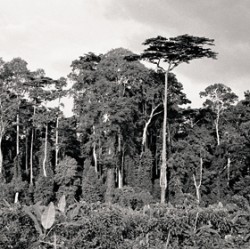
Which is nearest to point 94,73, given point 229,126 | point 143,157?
point 143,157

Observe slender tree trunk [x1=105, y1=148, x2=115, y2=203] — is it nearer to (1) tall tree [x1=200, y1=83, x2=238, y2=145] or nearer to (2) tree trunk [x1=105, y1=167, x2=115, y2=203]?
(2) tree trunk [x1=105, y1=167, x2=115, y2=203]

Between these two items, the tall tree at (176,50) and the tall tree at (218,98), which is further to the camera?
the tall tree at (218,98)

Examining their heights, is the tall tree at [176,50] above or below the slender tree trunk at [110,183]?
above

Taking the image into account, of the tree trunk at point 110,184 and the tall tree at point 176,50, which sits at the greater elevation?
the tall tree at point 176,50

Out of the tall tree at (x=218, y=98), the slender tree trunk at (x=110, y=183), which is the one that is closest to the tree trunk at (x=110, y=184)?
the slender tree trunk at (x=110, y=183)

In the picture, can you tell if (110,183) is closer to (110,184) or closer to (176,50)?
(110,184)

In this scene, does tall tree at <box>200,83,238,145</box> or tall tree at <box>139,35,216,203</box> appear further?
tall tree at <box>200,83,238,145</box>

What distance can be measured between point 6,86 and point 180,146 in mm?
12425

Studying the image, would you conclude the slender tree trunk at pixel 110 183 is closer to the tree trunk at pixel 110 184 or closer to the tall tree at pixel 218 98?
the tree trunk at pixel 110 184

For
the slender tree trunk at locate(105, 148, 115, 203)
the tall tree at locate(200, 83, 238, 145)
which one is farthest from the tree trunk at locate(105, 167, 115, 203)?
the tall tree at locate(200, 83, 238, 145)

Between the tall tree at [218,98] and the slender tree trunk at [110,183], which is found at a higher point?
the tall tree at [218,98]

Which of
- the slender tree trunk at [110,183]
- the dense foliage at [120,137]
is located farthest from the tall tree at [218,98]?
the slender tree trunk at [110,183]

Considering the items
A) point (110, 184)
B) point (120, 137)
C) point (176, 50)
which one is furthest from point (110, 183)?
point (176, 50)

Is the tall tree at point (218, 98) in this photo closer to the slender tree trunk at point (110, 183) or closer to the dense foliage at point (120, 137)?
the dense foliage at point (120, 137)
